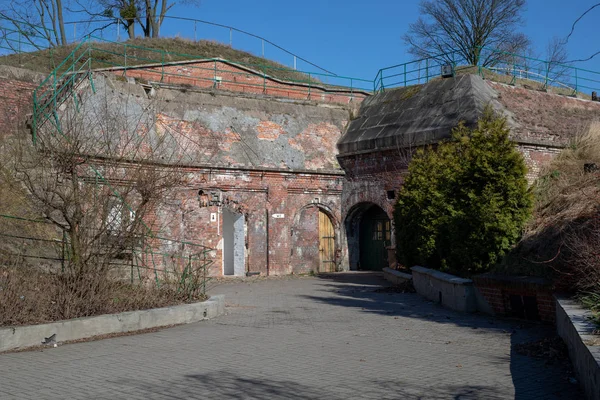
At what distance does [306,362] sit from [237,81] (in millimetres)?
24874

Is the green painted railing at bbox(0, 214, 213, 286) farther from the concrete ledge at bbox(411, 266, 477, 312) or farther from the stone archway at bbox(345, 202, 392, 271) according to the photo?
the stone archway at bbox(345, 202, 392, 271)

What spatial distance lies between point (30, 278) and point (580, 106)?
21421 mm

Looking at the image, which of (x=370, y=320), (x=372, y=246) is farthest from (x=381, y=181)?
(x=370, y=320)

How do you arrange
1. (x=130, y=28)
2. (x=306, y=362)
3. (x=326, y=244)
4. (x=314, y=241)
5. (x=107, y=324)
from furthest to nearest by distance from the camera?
(x=130, y=28), (x=326, y=244), (x=314, y=241), (x=107, y=324), (x=306, y=362)

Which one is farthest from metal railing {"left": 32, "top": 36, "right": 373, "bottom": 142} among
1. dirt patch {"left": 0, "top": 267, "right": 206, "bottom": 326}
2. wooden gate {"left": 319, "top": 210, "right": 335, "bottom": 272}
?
dirt patch {"left": 0, "top": 267, "right": 206, "bottom": 326}

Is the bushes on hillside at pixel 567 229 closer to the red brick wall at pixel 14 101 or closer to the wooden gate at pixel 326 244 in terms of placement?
the wooden gate at pixel 326 244

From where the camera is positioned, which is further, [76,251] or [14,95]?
[14,95]

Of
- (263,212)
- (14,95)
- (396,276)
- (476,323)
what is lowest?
(476,323)

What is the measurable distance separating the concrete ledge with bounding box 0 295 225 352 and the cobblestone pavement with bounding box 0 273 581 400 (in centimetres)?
27

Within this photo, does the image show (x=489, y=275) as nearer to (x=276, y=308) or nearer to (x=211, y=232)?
(x=276, y=308)

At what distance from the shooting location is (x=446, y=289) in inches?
545

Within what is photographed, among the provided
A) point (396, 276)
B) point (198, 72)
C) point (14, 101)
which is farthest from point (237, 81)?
point (396, 276)

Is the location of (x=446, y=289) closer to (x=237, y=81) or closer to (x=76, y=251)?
(x=76, y=251)

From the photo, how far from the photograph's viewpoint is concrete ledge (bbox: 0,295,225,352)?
924 cm
